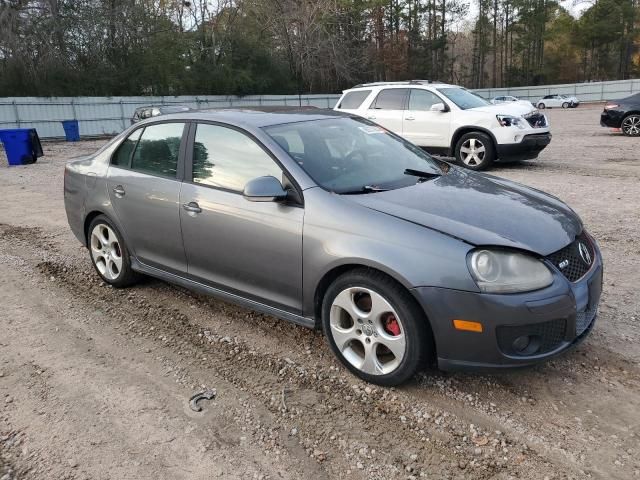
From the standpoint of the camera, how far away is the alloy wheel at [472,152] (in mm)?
10484

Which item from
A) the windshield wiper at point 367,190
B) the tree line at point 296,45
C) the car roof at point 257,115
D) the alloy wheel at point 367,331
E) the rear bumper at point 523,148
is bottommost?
the alloy wheel at point 367,331

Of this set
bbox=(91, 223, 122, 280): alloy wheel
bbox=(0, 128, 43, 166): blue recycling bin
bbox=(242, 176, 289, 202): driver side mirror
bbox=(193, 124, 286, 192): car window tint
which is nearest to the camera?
bbox=(242, 176, 289, 202): driver side mirror

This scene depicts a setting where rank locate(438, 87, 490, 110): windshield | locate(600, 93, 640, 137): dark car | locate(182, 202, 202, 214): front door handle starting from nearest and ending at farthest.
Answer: locate(182, 202, 202, 214): front door handle
locate(438, 87, 490, 110): windshield
locate(600, 93, 640, 137): dark car

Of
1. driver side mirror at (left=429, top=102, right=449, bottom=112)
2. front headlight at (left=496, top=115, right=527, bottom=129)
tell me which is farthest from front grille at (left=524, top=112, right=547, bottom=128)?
driver side mirror at (left=429, top=102, right=449, bottom=112)

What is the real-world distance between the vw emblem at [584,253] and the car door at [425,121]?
7741 mm

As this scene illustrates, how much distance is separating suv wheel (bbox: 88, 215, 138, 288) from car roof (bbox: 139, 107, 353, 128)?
1.05 metres

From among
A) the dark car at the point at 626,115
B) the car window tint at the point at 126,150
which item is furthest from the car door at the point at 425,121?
the dark car at the point at 626,115

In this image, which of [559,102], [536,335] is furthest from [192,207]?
[559,102]

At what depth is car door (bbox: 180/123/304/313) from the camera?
3383mm

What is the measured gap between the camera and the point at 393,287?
9.65 ft

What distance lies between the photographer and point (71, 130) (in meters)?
24.0

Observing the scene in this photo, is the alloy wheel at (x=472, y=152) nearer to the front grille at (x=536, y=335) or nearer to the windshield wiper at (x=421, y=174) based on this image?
the windshield wiper at (x=421, y=174)

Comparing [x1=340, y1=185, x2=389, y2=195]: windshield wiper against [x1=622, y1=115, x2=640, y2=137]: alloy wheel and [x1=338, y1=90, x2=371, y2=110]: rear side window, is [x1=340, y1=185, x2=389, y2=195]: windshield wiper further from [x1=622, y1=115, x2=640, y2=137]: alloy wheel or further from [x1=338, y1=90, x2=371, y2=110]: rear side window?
[x1=622, y1=115, x2=640, y2=137]: alloy wheel

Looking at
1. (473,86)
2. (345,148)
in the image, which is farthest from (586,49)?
(345,148)
